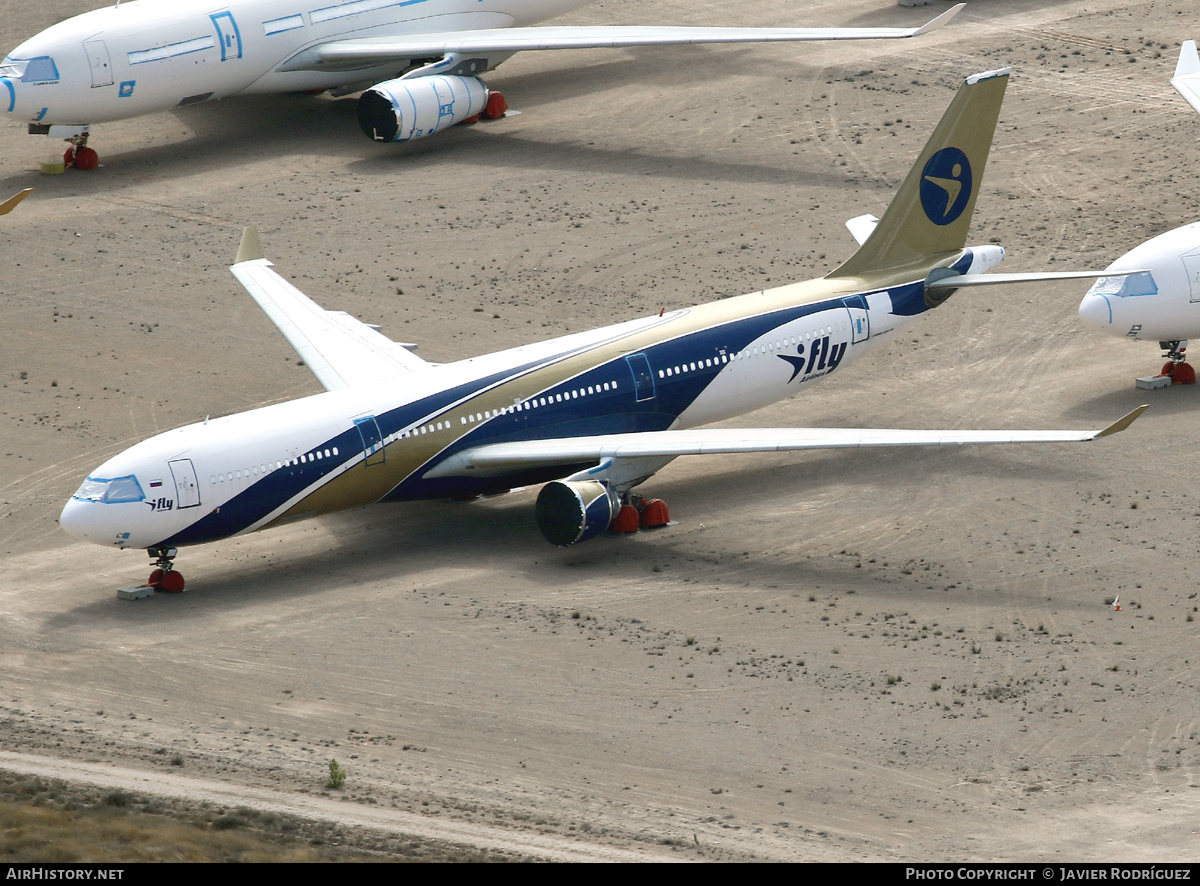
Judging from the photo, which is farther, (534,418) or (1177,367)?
(1177,367)

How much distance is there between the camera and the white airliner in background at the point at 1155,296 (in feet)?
164

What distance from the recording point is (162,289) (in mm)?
56625

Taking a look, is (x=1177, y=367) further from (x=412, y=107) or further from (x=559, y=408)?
(x=412, y=107)

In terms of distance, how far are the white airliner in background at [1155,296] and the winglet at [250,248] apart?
876 inches

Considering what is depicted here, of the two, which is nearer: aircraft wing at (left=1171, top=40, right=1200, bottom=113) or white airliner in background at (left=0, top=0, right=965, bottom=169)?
aircraft wing at (left=1171, top=40, right=1200, bottom=113)

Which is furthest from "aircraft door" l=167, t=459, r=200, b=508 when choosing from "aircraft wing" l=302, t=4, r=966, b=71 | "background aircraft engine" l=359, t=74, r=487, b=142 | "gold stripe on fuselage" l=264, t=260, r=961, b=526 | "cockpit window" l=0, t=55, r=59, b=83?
"aircraft wing" l=302, t=4, r=966, b=71

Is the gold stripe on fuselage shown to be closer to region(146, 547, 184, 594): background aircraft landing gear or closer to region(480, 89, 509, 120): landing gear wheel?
region(146, 547, 184, 594): background aircraft landing gear

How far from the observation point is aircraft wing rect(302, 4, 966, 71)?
214ft

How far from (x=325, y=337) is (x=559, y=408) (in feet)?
24.0

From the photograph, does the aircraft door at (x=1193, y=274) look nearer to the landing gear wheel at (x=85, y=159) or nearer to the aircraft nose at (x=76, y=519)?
the aircraft nose at (x=76, y=519)

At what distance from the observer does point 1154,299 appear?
49.8 metres

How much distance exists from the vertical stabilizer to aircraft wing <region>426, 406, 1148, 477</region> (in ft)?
26.4

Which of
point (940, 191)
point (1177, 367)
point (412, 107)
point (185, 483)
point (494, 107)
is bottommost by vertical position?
point (1177, 367)

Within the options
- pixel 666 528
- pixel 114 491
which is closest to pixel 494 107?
pixel 666 528
